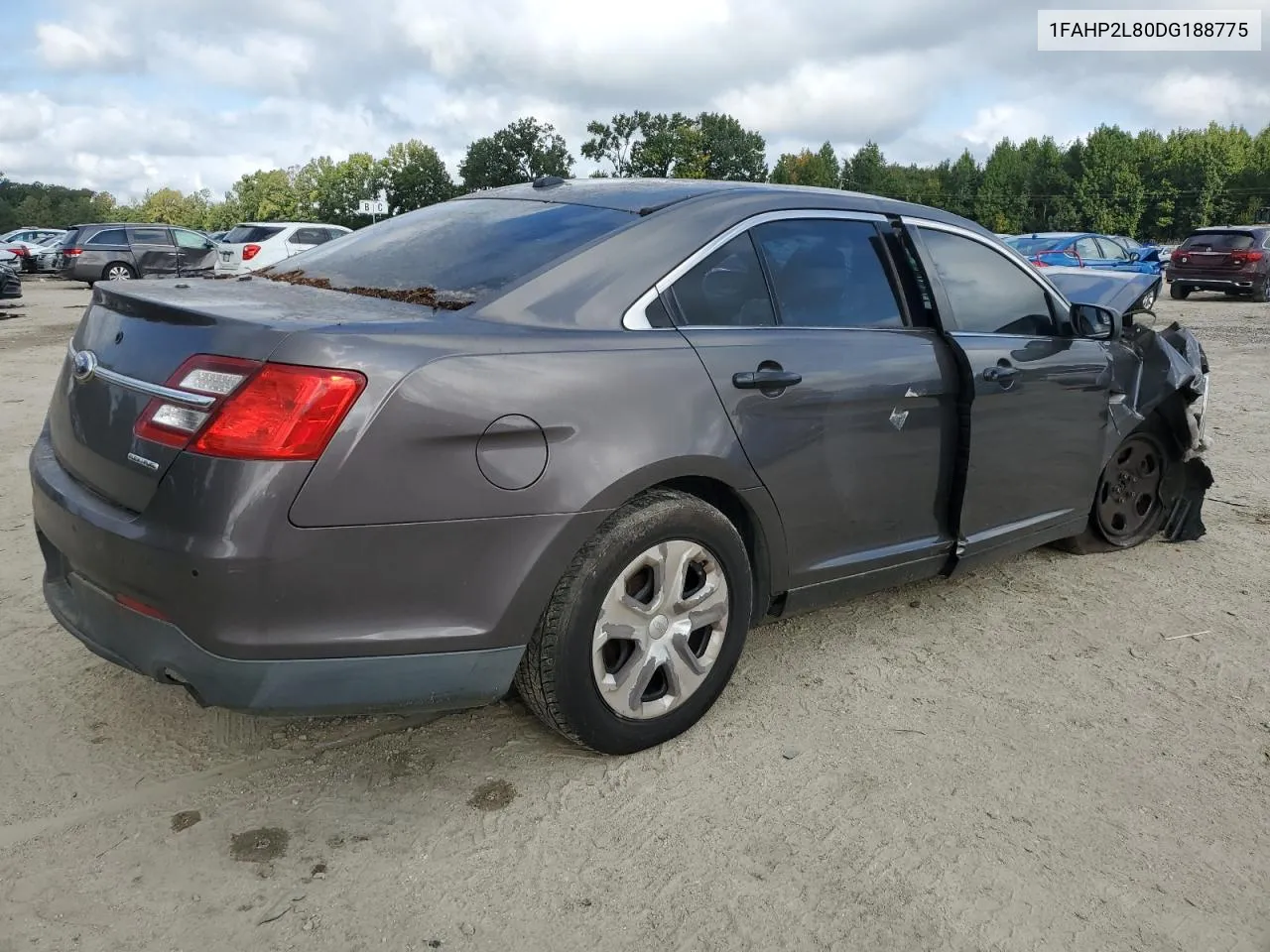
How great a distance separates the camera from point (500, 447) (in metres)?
2.38

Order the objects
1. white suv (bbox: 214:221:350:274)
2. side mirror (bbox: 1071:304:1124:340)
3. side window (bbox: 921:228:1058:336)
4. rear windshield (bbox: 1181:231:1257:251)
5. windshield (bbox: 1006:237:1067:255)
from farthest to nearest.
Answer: rear windshield (bbox: 1181:231:1257:251), windshield (bbox: 1006:237:1067:255), white suv (bbox: 214:221:350:274), side mirror (bbox: 1071:304:1124:340), side window (bbox: 921:228:1058:336)

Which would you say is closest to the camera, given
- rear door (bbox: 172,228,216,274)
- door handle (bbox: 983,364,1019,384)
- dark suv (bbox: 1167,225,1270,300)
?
door handle (bbox: 983,364,1019,384)

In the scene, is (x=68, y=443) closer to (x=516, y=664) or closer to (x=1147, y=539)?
(x=516, y=664)

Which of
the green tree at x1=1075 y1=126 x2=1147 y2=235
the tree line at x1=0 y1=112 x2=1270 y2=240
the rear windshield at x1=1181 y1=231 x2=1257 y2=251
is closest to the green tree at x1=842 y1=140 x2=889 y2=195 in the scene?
the tree line at x1=0 y1=112 x2=1270 y2=240

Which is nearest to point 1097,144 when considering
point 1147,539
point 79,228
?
point 79,228

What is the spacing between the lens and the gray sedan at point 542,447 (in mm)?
2225

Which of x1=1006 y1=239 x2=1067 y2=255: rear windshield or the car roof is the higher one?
the car roof

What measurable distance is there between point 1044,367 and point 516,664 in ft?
8.11

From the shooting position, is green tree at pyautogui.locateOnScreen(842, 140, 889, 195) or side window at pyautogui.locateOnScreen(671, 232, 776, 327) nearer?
side window at pyautogui.locateOnScreen(671, 232, 776, 327)

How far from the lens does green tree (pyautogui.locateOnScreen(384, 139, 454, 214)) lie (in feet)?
277

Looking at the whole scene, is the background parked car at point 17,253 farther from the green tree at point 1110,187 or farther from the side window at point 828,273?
the green tree at point 1110,187

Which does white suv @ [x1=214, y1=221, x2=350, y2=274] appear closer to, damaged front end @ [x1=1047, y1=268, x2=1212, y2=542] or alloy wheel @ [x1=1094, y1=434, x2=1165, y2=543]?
damaged front end @ [x1=1047, y1=268, x2=1212, y2=542]

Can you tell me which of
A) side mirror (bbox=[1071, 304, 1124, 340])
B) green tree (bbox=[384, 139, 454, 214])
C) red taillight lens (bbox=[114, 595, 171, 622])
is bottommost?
red taillight lens (bbox=[114, 595, 171, 622])

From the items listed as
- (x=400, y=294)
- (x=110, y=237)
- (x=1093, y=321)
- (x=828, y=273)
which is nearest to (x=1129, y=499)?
(x=1093, y=321)
